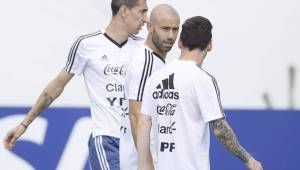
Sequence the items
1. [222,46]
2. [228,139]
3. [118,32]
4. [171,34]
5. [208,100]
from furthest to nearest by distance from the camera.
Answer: [222,46] → [118,32] → [171,34] → [228,139] → [208,100]

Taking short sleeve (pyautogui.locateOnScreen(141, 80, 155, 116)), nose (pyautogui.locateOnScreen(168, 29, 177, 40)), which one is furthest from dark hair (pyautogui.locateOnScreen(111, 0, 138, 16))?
short sleeve (pyautogui.locateOnScreen(141, 80, 155, 116))

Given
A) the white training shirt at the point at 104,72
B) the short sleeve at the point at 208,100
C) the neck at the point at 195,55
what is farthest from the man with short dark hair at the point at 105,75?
the short sleeve at the point at 208,100

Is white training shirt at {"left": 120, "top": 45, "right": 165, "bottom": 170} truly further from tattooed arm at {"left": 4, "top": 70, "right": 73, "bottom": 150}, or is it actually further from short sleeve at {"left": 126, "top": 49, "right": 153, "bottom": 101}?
tattooed arm at {"left": 4, "top": 70, "right": 73, "bottom": 150}

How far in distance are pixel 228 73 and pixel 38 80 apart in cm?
132

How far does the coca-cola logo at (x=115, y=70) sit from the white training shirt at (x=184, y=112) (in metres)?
1.01

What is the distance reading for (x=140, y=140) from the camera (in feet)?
18.3

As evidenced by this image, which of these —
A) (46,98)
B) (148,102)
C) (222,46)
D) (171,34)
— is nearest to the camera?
(148,102)

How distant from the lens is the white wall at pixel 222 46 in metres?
7.81

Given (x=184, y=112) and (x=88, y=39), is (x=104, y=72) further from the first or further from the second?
(x=184, y=112)

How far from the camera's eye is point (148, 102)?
217 inches

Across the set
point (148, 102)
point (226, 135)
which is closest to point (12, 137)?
point (148, 102)

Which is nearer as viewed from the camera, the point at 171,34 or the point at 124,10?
the point at 171,34

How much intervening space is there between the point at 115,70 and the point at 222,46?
4.89 ft

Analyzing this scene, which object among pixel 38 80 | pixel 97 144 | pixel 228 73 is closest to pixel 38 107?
pixel 97 144
